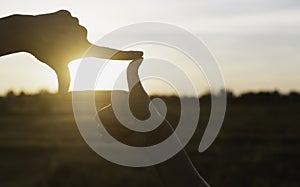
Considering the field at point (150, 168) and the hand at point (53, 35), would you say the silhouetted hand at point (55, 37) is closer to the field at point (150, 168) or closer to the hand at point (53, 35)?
the hand at point (53, 35)

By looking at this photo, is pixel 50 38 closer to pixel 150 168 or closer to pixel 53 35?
pixel 53 35

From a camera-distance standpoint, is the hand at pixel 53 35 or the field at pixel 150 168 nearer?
the hand at pixel 53 35

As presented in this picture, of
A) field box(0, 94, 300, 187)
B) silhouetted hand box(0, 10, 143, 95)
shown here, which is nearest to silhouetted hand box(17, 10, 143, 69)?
silhouetted hand box(0, 10, 143, 95)

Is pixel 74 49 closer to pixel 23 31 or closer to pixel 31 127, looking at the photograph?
pixel 23 31

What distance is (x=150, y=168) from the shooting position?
11.3ft

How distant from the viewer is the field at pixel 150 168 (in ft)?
56.2

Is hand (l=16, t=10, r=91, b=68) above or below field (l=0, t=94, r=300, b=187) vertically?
above

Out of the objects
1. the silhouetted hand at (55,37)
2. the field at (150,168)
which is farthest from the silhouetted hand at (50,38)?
the field at (150,168)

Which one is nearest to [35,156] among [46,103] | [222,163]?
[222,163]

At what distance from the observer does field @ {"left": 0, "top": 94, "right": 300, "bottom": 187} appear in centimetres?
1712

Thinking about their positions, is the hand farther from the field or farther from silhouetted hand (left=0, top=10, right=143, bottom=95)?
the field

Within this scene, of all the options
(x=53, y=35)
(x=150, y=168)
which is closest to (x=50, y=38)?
(x=53, y=35)

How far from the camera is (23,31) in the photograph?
117 centimetres

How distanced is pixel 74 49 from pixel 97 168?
17.6m
